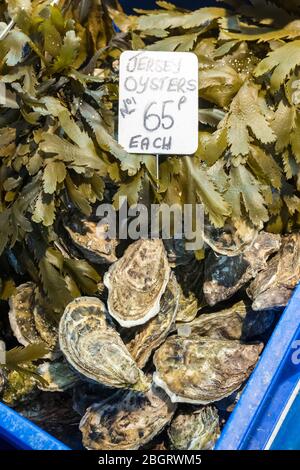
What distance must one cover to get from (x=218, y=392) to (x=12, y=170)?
2.25 ft

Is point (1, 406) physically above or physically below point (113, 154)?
below

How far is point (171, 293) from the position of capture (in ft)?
4.72

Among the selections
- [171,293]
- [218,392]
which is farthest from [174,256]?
[218,392]

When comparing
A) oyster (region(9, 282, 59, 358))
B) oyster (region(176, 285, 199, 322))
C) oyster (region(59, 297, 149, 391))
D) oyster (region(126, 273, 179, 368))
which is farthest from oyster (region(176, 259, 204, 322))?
oyster (region(9, 282, 59, 358))

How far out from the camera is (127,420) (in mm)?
1376

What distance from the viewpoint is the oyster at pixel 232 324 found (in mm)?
1504

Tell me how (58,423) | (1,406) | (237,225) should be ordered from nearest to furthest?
(1,406), (237,225), (58,423)

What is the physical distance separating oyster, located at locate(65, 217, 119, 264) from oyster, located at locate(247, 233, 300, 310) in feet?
1.10

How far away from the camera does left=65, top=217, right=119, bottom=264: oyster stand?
147cm

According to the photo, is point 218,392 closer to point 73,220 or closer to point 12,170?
point 73,220

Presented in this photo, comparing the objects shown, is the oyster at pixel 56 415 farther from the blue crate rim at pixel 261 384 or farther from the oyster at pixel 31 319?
the blue crate rim at pixel 261 384

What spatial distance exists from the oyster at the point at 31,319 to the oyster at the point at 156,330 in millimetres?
210

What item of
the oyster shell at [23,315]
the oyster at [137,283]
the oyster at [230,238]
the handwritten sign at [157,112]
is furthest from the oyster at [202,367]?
the handwritten sign at [157,112]

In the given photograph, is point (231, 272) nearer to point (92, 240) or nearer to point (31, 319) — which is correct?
point (92, 240)
